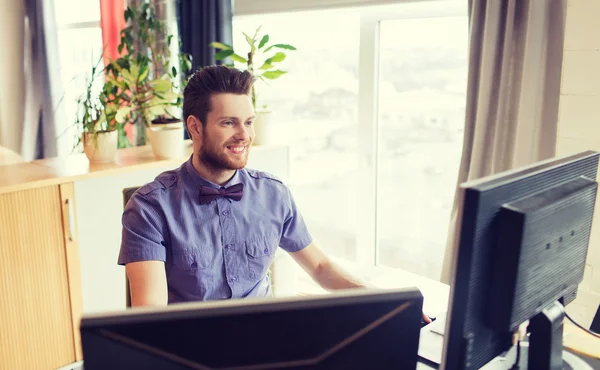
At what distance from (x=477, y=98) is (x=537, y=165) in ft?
4.12

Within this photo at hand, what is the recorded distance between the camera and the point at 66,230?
2.31 meters

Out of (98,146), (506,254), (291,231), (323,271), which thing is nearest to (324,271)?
(323,271)

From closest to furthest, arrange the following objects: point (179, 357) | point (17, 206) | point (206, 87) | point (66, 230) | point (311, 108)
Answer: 1. point (179, 357)
2. point (206, 87)
3. point (17, 206)
4. point (66, 230)
5. point (311, 108)

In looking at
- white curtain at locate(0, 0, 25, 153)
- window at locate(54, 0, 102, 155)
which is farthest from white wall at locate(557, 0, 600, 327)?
white curtain at locate(0, 0, 25, 153)

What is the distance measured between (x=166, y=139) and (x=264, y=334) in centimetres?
191

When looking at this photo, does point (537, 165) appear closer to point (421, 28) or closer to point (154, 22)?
point (421, 28)

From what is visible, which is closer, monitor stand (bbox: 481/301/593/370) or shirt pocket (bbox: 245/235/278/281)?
monitor stand (bbox: 481/301/593/370)

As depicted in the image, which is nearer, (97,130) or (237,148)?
(237,148)

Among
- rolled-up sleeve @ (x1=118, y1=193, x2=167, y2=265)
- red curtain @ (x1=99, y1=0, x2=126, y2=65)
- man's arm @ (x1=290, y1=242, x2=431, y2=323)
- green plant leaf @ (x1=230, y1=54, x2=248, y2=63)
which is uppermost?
red curtain @ (x1=99, y1=0, x2=126, y2=65)

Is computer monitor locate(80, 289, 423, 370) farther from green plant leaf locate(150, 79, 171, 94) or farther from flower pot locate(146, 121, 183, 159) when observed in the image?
green plant leaf locate(150, 79, 171, 94)

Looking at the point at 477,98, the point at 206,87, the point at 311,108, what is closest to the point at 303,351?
the point at 206,87

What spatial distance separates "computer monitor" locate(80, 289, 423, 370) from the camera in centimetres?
70

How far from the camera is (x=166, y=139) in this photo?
2514 millimetres

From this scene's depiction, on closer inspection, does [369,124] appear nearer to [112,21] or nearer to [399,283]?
[399,283]
